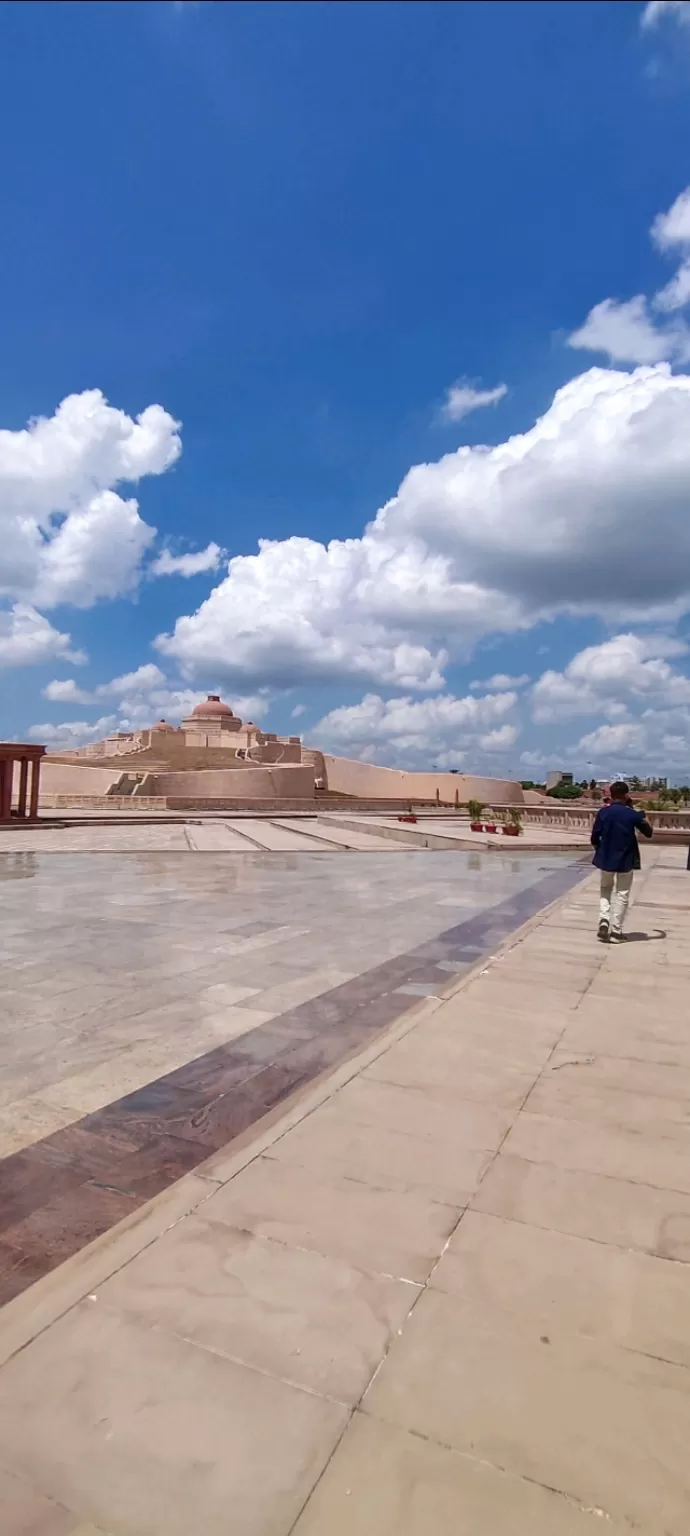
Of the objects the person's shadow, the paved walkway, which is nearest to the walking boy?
the person's shadow

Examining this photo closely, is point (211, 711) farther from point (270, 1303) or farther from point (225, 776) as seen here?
point (270, 1303)

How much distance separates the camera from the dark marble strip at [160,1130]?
101 inches

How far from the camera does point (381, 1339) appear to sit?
196cm

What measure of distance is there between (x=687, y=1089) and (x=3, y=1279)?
2.82m

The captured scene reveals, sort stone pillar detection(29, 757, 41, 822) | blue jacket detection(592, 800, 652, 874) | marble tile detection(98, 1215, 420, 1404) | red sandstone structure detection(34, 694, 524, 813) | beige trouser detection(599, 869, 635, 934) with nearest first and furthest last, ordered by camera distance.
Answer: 1. marble tile detection(98, 1215, 420, 1404)
2. blue jacket detection(592, 800, 652, 874)
3. beige trouser detection(599, 869, 635, 934)
4. stone pillar detection(29, 757, 41, 822)
5. red sandstone structure detection(34, 694, 524, 813)

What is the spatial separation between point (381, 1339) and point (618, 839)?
508 cm

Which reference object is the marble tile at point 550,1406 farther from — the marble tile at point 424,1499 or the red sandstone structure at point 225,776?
the red sandstone structure at point 225,776

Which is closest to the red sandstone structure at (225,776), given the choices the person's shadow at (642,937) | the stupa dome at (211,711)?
the stupa dome at (211,711)

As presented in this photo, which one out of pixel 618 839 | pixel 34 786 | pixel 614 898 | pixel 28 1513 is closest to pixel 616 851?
pixel 618 839

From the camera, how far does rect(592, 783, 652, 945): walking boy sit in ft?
21.4

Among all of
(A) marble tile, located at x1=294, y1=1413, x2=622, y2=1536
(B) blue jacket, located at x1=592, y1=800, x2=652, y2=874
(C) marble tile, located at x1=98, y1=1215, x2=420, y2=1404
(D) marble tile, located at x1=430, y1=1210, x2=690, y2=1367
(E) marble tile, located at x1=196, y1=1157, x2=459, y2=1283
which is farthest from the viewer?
(B) blue jacket, located at x1=592, y1=800, x2=652, y2=874

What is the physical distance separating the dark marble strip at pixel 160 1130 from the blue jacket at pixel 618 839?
2.17 metres

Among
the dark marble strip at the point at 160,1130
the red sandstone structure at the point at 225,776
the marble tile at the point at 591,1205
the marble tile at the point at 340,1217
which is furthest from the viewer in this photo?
the red sandstone structure at the point at 225,776

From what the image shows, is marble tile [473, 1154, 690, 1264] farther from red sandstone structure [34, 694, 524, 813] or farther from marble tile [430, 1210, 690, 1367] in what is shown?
red sandstone structure [34, 694, 524, 813]
